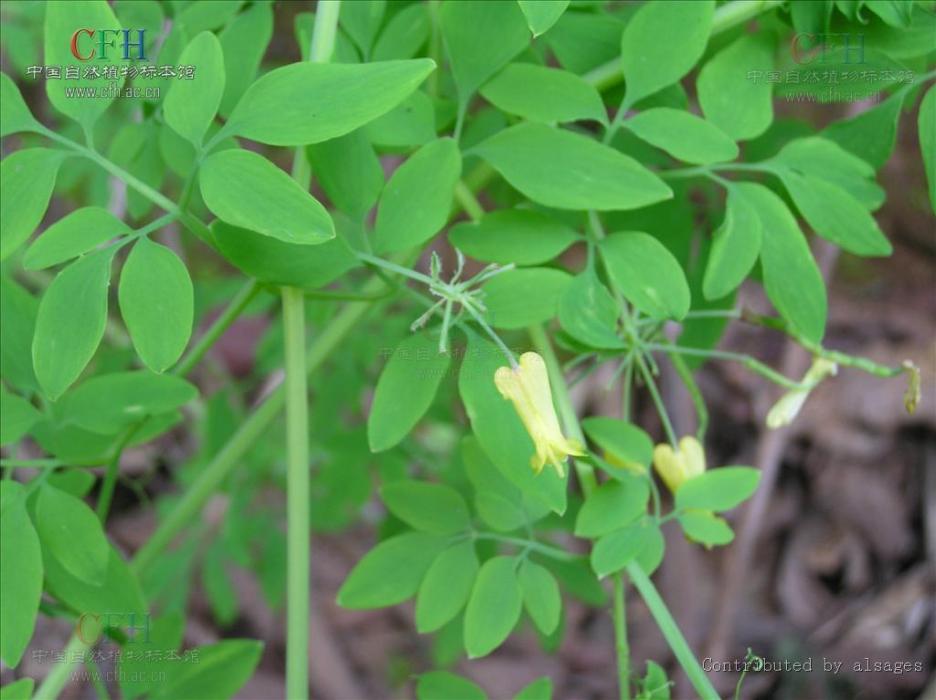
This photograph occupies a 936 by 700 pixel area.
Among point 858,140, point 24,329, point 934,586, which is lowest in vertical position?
point 934,586

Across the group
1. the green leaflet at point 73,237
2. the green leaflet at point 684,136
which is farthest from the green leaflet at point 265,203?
the green leaflet at point 684,136

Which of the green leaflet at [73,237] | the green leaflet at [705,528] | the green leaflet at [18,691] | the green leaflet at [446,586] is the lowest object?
the green leaflet at [446,586]

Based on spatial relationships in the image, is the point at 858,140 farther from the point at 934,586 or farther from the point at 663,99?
the point at 934,586

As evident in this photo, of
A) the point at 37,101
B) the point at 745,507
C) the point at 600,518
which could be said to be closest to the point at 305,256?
the point at 600,518

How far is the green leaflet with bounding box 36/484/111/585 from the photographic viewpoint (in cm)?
87

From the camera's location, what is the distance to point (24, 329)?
93 cm

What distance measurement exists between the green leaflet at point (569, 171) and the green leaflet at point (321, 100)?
171mm

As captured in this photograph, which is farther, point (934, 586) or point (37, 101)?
point (37, 101)

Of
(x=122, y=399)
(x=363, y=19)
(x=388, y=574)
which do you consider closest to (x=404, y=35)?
(x=363, y=19)

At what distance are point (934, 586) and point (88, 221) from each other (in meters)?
2.02

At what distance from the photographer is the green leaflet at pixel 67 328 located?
2.41ft

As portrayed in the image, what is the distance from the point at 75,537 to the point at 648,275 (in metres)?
0.59

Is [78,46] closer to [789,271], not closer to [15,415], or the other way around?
[15,415]

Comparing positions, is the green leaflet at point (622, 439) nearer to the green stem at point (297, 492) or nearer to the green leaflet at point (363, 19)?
the green stem at point (297, 492)
